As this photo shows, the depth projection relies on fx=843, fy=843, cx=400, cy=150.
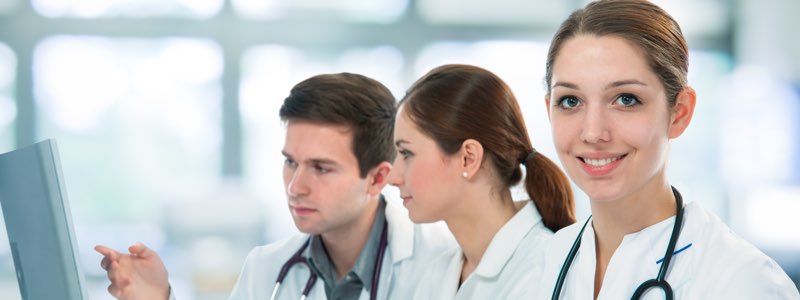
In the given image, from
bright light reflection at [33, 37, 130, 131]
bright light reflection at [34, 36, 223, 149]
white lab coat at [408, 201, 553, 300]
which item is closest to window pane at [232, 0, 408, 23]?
bright light reflection at [34, 36, 223, 149]

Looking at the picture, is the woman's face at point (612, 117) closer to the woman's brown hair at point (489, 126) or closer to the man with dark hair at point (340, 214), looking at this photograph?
the woman's brown hair at point (489, 126)

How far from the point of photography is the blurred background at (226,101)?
3.99 metres

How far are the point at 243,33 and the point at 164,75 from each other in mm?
424

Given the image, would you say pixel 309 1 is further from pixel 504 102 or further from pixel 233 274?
pixel 504 102

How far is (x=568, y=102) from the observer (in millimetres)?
1020

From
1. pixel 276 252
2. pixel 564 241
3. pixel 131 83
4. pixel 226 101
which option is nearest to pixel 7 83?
pixel 131 83

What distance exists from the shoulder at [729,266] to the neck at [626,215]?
5cm

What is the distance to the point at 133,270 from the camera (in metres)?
1.34

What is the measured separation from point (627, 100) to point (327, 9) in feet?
10.7

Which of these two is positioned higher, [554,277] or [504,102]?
[504,102]

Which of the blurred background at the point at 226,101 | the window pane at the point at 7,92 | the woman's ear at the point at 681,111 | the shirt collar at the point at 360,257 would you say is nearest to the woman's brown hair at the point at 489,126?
the shirt collar at the point at 360,257

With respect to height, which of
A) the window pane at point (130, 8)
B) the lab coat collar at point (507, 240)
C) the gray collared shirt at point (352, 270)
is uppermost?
the window pane at point (130, 8)

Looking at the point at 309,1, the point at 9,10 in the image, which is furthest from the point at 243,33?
the point at 9,10

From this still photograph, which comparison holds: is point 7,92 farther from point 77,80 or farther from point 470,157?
point 470,157
